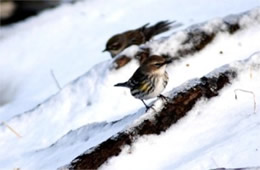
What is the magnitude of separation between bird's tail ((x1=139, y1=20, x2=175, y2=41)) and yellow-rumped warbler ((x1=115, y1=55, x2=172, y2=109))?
9.41 feet

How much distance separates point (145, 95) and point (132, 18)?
456 centimetres

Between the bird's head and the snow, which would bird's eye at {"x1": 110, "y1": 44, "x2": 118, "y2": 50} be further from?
the snow

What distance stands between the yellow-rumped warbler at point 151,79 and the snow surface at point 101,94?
11.2 inches

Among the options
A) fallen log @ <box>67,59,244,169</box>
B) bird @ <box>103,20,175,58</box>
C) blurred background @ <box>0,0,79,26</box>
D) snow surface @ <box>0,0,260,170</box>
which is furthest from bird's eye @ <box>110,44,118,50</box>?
blurred background @ <box>0,0,79,26</box>

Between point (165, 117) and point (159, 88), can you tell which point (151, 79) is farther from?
point (165, 117)

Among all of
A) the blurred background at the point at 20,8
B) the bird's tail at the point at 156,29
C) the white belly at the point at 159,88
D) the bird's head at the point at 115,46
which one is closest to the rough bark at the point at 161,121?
the white belly at the point at 159,88

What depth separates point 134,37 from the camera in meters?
9.48

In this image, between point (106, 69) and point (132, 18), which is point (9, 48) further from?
point (106, 69)

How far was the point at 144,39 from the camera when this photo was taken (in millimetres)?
9430

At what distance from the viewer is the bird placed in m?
9.27

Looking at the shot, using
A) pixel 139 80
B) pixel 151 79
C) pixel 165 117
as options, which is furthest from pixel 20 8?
pixel 165 117

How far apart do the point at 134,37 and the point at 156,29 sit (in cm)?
33

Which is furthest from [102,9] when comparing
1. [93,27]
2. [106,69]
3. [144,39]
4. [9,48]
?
[106,69]

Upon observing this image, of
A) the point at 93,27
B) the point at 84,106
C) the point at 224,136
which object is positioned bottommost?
the point at 224,136
